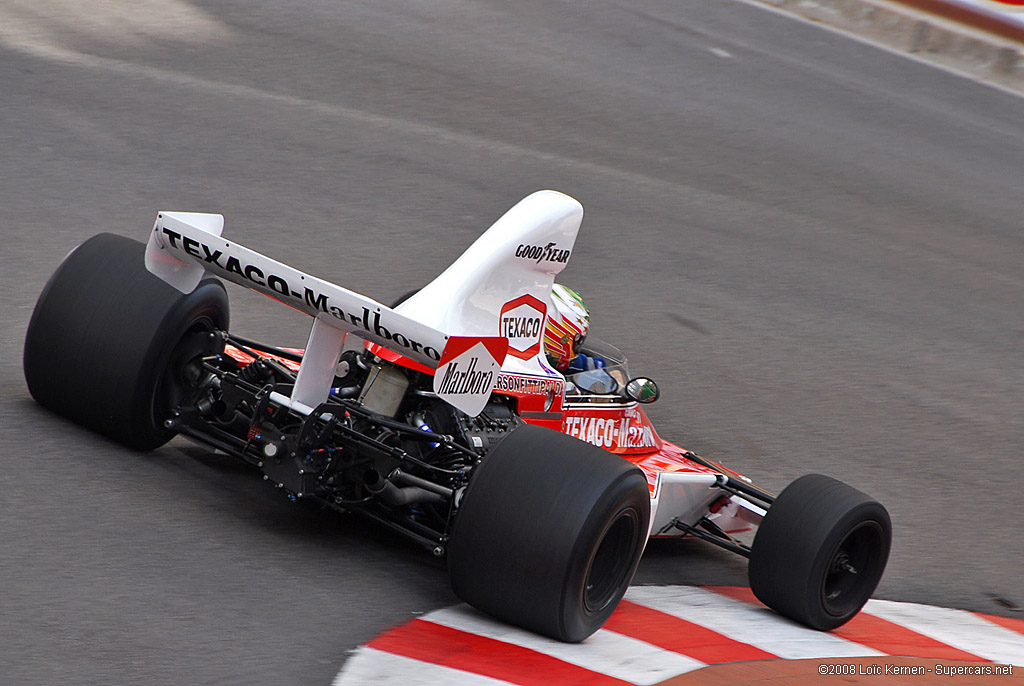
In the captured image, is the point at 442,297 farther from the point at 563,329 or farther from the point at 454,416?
the point at 563,329

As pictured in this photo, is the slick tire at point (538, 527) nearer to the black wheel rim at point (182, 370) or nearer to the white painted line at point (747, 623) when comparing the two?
the white painted line at point (747, 623)

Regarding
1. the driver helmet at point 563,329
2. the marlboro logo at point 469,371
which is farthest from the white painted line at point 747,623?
the marlboro logo at point 469,371

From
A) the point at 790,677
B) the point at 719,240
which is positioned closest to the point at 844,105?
the point at 719,240

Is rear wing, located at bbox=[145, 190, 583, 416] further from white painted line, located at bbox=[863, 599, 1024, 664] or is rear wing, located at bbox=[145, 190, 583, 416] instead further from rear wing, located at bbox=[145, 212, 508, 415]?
white painted line, located at bbox=[863, 599, 1024, 664]

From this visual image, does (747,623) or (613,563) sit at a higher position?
(613,563)

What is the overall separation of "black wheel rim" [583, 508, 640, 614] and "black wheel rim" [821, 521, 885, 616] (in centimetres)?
120

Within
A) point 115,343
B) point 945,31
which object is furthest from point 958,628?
point 945,31

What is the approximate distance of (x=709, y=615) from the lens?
5.08 meters

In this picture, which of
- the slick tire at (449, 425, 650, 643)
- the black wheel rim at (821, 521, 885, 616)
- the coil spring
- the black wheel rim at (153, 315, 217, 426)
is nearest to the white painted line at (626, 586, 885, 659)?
the black wheel rim at (821, 521, 885, 616)

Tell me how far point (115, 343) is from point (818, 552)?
2.99 meters

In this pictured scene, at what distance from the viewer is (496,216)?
9977mm

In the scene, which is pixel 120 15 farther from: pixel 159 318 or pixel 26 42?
pixel 159 318

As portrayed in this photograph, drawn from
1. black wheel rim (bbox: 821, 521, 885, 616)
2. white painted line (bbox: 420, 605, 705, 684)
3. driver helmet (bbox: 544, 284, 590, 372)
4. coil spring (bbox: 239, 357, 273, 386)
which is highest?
driver helmet (bbox: 544, 284, 590, 372)

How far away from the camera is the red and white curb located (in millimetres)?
4000
